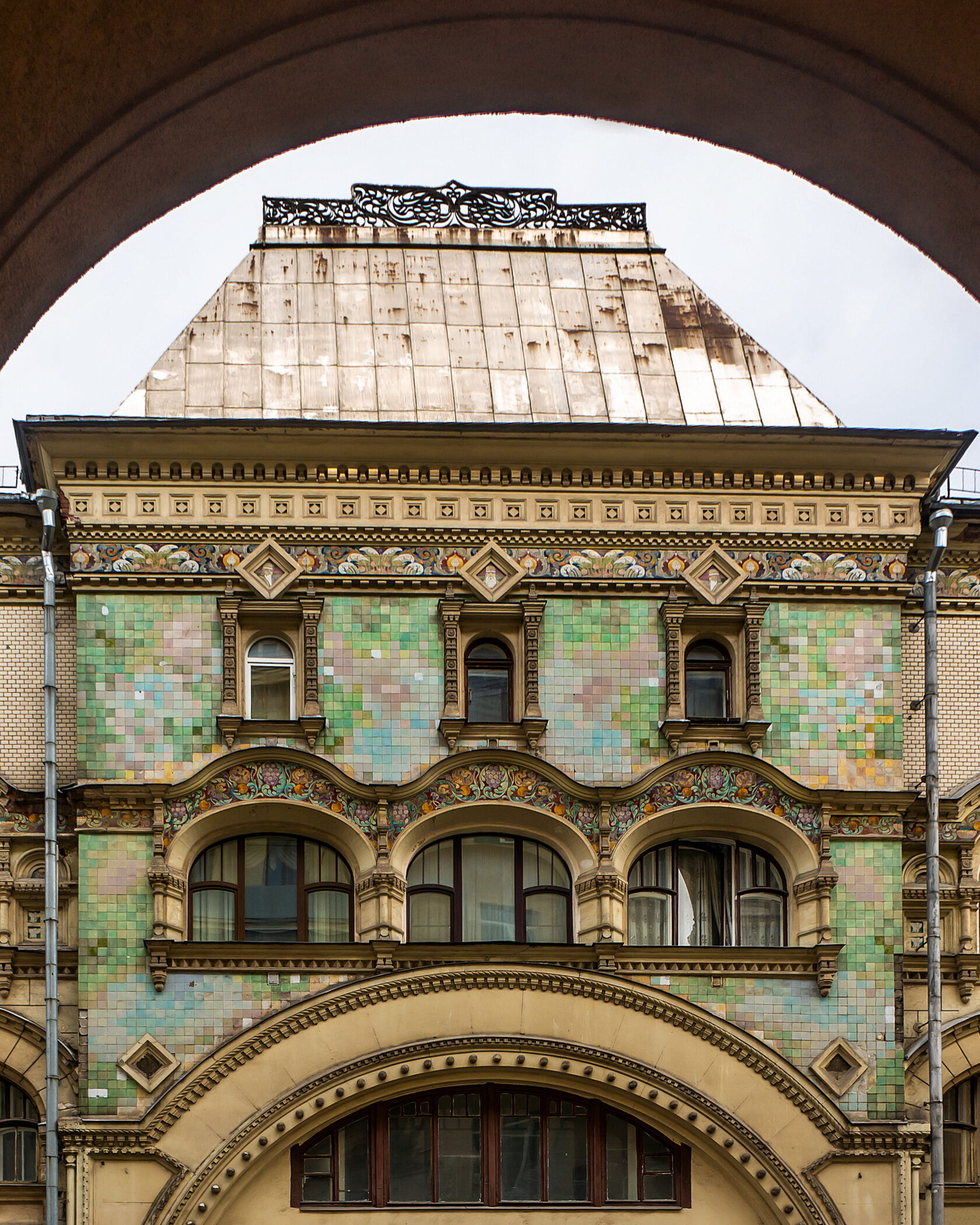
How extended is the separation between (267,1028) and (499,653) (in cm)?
464

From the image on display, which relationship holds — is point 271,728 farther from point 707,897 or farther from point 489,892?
point 707,897

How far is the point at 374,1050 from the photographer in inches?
680

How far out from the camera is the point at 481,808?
1791cm

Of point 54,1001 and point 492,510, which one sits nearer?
→ point 54,1001

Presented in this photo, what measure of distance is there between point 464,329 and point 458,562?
11.5 feet

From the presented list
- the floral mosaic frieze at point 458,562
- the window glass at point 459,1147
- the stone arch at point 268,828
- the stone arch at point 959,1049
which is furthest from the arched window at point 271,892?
the stone arch at point 959,1049

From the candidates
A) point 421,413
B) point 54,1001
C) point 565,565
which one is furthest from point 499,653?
point 54,1001

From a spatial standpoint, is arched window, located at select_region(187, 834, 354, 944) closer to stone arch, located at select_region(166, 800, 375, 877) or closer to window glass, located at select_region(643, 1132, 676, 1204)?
stone arch, located at select_region(166, 800, 375, 877)

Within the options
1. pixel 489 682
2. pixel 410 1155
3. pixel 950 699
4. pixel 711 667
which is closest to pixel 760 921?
pixel 711 667

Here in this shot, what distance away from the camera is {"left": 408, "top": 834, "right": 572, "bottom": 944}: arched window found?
1805 centimetres

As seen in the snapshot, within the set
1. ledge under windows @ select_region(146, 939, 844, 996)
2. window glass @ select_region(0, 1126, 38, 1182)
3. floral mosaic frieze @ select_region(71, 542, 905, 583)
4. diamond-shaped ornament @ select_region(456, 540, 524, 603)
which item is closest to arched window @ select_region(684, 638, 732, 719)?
floral mosaic frieze @ select_region(71, 542, 905, 583)

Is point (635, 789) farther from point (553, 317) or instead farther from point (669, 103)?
point (669, 103)

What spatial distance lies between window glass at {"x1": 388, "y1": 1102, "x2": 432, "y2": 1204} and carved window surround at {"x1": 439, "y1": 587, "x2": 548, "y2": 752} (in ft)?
12.4

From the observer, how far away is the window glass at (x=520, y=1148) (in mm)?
17547
